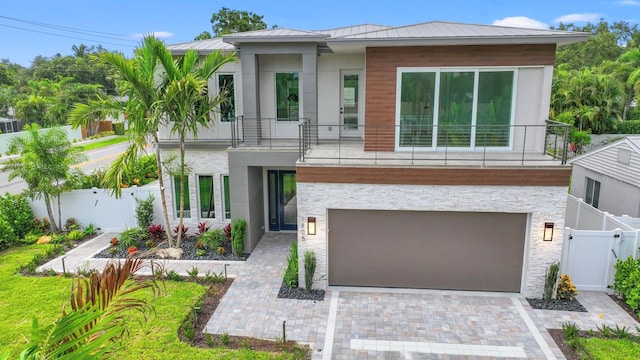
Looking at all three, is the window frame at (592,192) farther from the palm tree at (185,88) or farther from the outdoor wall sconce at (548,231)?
the palm tree at (185,88)

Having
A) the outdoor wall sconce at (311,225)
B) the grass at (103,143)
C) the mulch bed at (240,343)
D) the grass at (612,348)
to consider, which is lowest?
the mulch bed at (240,343)

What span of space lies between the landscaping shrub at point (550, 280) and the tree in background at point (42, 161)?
15666 millimetres

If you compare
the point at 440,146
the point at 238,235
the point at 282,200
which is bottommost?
the point at 238,235

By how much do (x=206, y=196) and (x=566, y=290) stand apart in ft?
38.1

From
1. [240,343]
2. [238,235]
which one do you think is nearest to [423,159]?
[238,235]

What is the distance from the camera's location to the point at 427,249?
11.4 meters

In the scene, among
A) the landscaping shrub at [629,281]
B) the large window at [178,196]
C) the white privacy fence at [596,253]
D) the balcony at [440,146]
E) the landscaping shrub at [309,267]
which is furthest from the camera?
the large window at [178,196]

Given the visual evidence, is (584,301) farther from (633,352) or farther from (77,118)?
(77,118)

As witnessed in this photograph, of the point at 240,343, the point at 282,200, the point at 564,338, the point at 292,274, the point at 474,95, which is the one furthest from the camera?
the point at 282,200

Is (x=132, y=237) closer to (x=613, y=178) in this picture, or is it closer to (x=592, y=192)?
(x=613, y=178)

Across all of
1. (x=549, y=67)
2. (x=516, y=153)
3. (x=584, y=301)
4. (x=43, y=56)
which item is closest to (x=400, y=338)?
(x=584, y=301)

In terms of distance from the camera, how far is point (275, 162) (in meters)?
13.4

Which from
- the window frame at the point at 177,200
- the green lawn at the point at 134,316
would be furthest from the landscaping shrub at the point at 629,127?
the green lawn at the point at 134,316

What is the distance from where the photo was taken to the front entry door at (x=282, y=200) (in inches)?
623
